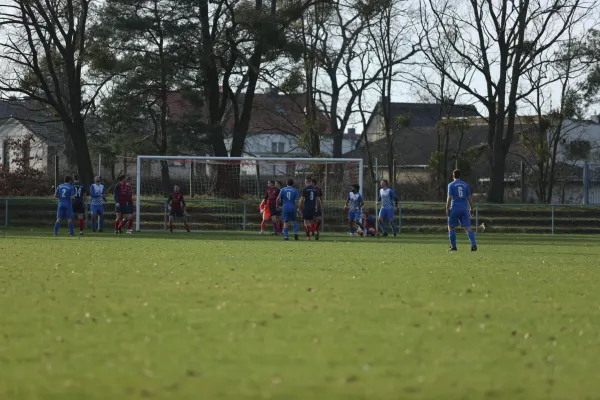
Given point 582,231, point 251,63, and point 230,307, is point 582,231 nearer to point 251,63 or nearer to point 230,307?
point 251,63

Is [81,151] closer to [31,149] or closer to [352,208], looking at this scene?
[31,149]

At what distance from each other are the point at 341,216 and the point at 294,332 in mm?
32625

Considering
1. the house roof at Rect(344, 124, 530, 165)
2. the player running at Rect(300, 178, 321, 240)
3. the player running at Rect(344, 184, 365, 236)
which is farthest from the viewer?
the house roof at Rect(344, 124, 530, 165)

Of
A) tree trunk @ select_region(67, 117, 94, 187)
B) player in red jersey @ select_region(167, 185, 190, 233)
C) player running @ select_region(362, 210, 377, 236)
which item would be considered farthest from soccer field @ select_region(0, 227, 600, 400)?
tree trunk @ select_region(67, 117, 94, 187)

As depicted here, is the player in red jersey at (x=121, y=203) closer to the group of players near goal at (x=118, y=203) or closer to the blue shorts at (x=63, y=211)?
the group of players near goal at (x=118, y=203)

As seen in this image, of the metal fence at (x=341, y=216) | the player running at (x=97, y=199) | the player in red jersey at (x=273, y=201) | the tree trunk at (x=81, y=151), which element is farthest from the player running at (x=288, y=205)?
the tree trunk at (x=81, y=151)

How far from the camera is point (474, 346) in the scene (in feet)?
28.3

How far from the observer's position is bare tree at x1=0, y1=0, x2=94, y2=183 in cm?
4394

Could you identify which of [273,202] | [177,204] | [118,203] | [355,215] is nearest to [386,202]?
[355,215]

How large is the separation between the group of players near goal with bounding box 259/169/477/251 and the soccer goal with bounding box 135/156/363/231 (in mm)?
3162

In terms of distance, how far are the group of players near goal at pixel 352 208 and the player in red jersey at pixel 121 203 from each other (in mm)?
4682

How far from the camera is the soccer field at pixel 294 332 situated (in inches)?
270

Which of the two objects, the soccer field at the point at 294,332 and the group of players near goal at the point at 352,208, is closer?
the soccer field at the point at 294,332

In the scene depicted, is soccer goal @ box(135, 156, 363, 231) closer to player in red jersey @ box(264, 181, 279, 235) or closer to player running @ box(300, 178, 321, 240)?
player in red jersey @ box(264, 181, 279, 235)
